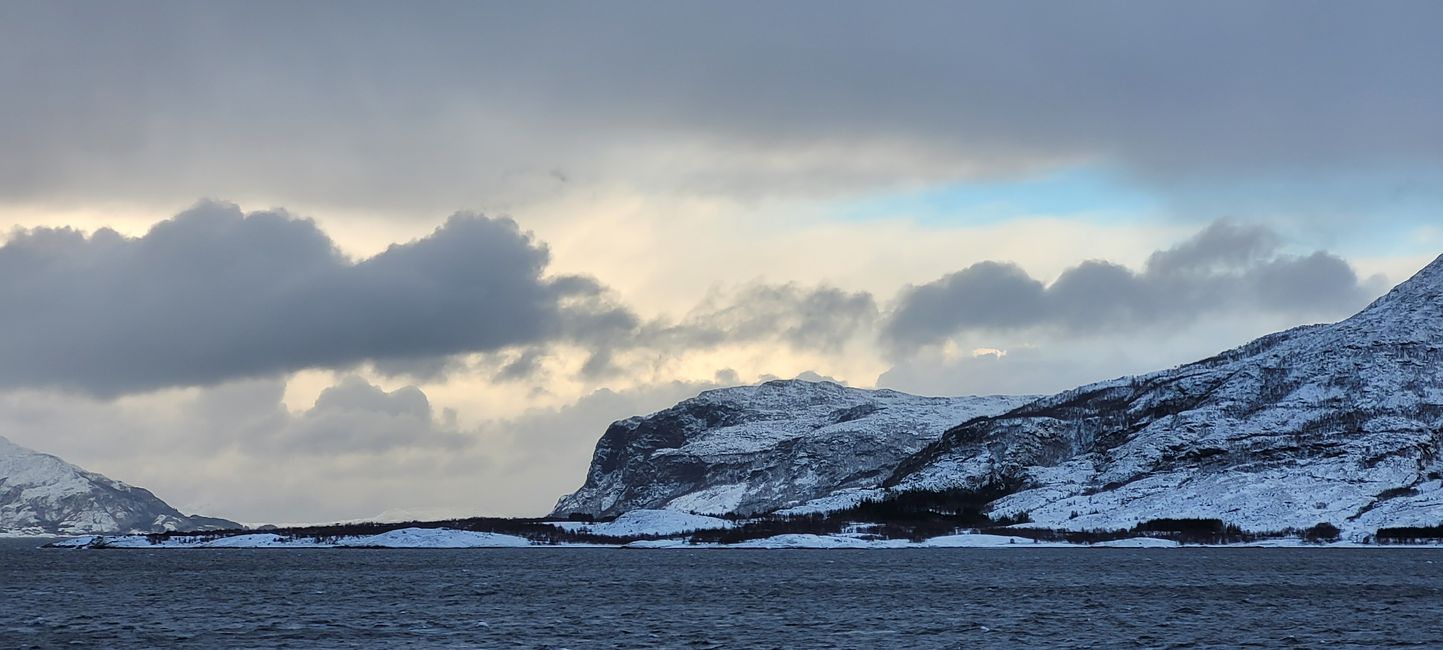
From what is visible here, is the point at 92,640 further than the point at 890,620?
No

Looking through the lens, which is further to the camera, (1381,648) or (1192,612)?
(1192,612)

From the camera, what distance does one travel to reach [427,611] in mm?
141000

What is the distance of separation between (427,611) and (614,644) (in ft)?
122

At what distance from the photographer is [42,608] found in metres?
146

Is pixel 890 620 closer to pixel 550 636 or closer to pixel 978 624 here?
pixel 978 624

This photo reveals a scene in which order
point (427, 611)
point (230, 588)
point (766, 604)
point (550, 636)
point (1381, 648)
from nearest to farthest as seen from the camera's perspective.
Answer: point (1381, 648)
point (550, 636)
point (427, 611)
point (766, 604)
point (230, 588)

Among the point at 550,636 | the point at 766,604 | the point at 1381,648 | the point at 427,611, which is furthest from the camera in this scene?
the point at 766,604

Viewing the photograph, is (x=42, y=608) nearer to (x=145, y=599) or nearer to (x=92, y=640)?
(x=145, y=599)

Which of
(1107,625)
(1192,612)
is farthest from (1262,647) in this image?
(1192,612)

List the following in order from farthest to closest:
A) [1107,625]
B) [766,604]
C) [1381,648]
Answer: [766,604], [1107,625], [1381,648]

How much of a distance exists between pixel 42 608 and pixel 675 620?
220ft

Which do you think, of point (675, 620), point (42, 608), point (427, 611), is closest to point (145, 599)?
point (42, 608)

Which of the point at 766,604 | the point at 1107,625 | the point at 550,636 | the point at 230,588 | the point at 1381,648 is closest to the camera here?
the point at 1381,648

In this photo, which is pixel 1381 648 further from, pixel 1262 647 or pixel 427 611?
pixel 427 611
